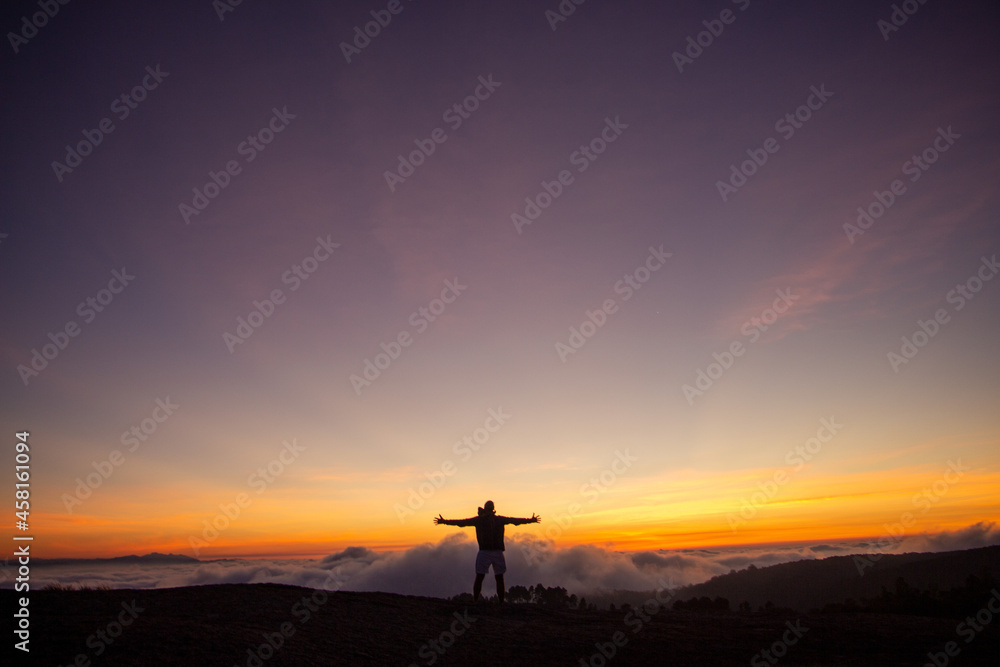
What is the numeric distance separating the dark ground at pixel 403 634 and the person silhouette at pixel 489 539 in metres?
1.73

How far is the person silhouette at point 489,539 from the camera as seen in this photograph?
48.6 feet

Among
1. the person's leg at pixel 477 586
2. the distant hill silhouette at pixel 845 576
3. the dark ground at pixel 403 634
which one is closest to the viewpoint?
the dark ground at pixel 403 634

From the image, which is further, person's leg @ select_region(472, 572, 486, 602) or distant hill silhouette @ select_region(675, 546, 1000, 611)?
distant hill silhouette @ select_region(675, 546, 1000, 611)

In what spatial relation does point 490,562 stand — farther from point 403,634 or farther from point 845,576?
point 845,576

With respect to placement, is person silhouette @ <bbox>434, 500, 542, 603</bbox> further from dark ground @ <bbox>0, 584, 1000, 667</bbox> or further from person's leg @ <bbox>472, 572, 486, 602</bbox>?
dark ground @ <bbox>0, 584, 1000, 667</bbox>

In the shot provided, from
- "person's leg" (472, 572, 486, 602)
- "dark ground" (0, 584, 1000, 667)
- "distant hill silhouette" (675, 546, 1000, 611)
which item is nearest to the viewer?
"dark ground" (0, 584, 1000, 667)

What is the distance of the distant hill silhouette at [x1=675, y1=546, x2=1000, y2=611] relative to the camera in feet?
196

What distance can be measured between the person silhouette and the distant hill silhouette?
1493 inches

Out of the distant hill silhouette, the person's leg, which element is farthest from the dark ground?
the distant hill silhouette

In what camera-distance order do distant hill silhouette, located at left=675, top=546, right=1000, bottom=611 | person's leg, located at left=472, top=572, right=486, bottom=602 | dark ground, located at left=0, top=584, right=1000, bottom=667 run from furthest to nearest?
distant hill silhouette, located at left=675, top=546, right=1000, bottom=611 → person's leg, located at left=472, top=572, right=486, bottom=602 → dark ground, located at left=0, top=584, right=1000, bottom=667

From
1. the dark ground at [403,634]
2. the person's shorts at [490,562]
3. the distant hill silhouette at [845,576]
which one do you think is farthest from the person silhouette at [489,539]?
the distant hill silhouette at [845,576]

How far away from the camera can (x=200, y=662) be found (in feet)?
24.5

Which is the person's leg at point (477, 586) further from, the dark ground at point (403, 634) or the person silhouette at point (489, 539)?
the dark ground at point (403, 634)

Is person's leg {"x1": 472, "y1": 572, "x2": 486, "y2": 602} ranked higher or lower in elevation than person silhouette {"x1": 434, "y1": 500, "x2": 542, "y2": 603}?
lower
